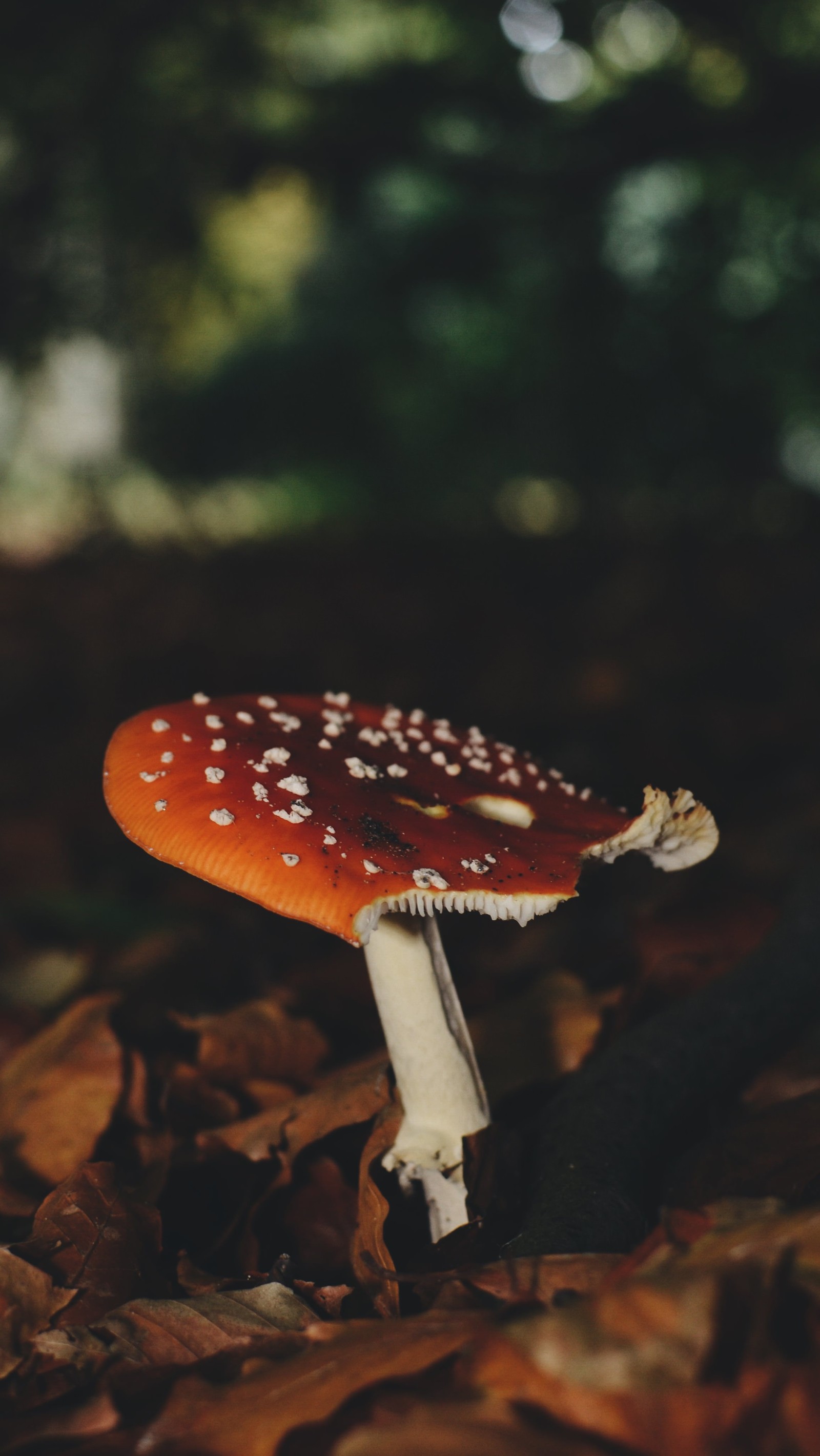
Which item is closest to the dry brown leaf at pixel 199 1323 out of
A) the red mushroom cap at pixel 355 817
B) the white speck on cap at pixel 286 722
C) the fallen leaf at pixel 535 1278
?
the fallen leaf at pixel 535 1278

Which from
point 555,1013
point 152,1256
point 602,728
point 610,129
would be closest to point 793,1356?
point 152,1256

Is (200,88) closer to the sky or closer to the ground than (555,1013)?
closer to the sky

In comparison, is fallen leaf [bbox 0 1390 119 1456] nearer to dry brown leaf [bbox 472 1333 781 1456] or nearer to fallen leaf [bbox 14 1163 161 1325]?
fallen leaf [bbox 14 1163 161 1325]

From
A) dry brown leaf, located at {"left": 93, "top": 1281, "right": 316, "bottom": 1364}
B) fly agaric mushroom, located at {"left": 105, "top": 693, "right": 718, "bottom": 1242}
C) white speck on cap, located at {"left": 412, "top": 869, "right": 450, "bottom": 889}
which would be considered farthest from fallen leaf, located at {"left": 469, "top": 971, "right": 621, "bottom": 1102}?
white speck on cap, located at {"left": 412, "top": 869, "right": 450, "bottom": 889}

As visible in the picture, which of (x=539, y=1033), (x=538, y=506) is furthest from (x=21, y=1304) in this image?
(x=538, y=506)

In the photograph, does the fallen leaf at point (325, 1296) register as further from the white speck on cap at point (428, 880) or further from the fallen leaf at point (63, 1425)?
the white speck on cap at point (428, 880)

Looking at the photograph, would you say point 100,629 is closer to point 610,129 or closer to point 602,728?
point 602,728
